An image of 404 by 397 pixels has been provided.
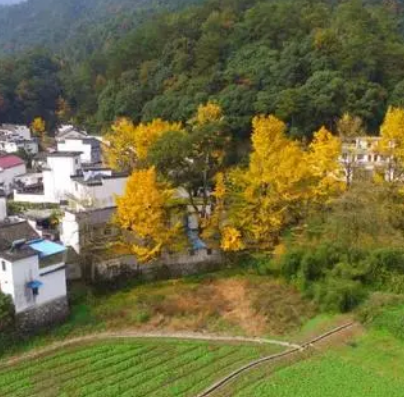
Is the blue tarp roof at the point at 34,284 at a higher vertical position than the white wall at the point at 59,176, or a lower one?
lower

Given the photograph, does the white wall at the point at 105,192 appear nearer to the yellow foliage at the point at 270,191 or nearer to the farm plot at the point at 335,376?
the yellow foliage at the point at 270,191

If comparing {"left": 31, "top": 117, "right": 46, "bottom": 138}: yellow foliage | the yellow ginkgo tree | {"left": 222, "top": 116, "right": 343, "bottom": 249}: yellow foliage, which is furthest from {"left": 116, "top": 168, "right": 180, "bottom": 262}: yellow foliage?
{"left": 31, "top": 117, "right": 46, "bottom": 138}: yellow foliage

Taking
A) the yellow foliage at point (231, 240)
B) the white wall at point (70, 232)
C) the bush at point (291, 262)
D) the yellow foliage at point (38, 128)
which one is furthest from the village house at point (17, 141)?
the bush at point (291, 262)

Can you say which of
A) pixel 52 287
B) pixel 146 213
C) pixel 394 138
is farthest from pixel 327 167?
pixel 52 287

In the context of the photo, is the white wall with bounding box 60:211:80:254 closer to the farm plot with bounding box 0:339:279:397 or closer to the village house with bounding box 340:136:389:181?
the farm plot with bounding box 0:339:279:397

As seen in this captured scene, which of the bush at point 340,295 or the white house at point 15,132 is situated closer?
the bush at point 340,295

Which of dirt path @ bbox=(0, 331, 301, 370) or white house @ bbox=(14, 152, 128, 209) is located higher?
white house @ bbox=(14, 152, 128, 209)
